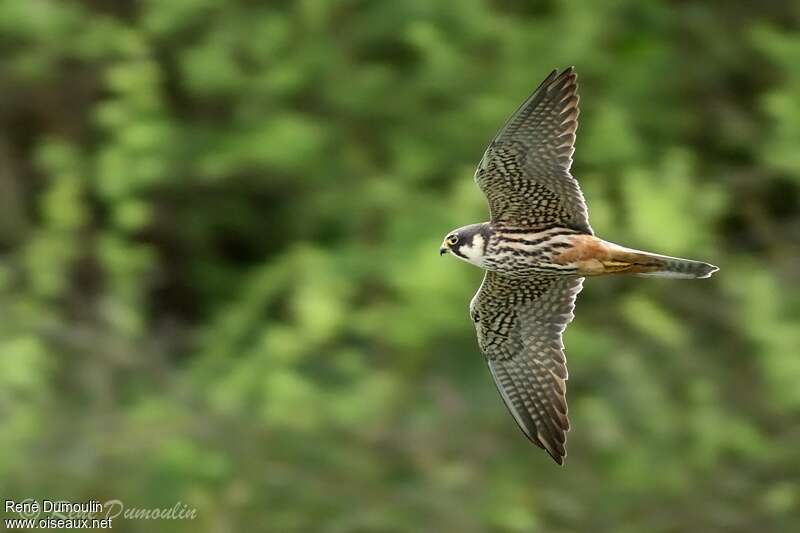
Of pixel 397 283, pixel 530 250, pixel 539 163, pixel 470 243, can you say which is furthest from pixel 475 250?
pixel 397 283

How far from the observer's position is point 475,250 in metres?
3.63

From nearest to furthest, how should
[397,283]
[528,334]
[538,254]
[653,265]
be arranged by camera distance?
1. [653,265]
2. [538,254]
3. [528,334]
4. [397,283]

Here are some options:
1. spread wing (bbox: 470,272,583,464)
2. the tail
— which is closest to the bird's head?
spread wing (bbox: 470,272,583,464)

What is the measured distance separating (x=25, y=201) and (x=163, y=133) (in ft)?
4.61

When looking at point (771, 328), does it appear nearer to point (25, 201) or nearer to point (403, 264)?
point (403, 264)

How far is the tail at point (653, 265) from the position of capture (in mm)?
3391

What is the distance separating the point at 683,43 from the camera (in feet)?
22.5

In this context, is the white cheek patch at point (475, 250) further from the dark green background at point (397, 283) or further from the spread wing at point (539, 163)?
the dark green background at point (397, 283)

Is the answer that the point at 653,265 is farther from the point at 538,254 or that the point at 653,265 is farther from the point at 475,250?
the point at 475,250

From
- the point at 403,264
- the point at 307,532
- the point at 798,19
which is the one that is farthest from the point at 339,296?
the point at 798,19

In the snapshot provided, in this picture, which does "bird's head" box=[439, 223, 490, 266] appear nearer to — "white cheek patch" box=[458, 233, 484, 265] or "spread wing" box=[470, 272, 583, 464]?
Result: "white cheek patch" box=[458, 233, 484, 265]

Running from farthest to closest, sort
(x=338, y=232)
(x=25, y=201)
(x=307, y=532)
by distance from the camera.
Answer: (x=25, y=201) → (x=338, y=232) → (x=307, y=532)

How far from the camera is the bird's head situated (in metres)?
3.63

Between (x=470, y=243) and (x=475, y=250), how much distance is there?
0.03 m
